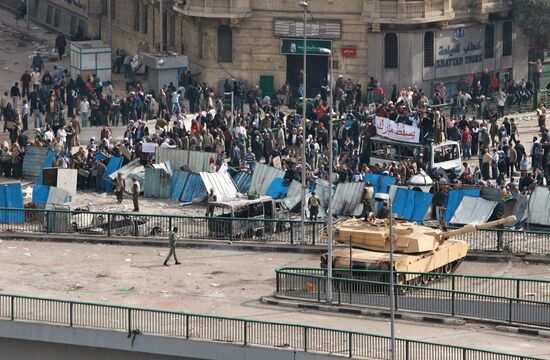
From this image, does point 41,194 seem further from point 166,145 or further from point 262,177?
point 262,177

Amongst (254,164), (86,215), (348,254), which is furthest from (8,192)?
(348,254)

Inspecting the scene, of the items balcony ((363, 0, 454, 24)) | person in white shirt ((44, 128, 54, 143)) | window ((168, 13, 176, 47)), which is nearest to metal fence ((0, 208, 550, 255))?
person in white shirt ((44, 128, 54, 143))

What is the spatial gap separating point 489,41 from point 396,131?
1580cm

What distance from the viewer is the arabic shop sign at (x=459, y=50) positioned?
301 feet

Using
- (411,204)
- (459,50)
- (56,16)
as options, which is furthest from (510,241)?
(56,16)

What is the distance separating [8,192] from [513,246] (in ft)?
58.1

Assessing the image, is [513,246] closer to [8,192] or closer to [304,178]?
[304,178]

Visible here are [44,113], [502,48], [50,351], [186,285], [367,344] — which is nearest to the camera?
[367,344]

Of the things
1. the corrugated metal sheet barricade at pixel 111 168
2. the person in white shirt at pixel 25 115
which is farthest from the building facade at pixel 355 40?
the corrugated metal sheet barricade at pixel 111 168

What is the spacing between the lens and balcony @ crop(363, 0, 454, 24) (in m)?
90.1

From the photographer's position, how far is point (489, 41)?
94.0 m

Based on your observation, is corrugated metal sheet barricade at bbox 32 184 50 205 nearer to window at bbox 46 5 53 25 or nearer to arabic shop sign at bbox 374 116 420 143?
arabic shop sign at bbox 374 116 420 143

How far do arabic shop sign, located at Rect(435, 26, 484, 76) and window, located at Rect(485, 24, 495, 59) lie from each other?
1.66 ft

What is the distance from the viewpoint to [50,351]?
63219mm
